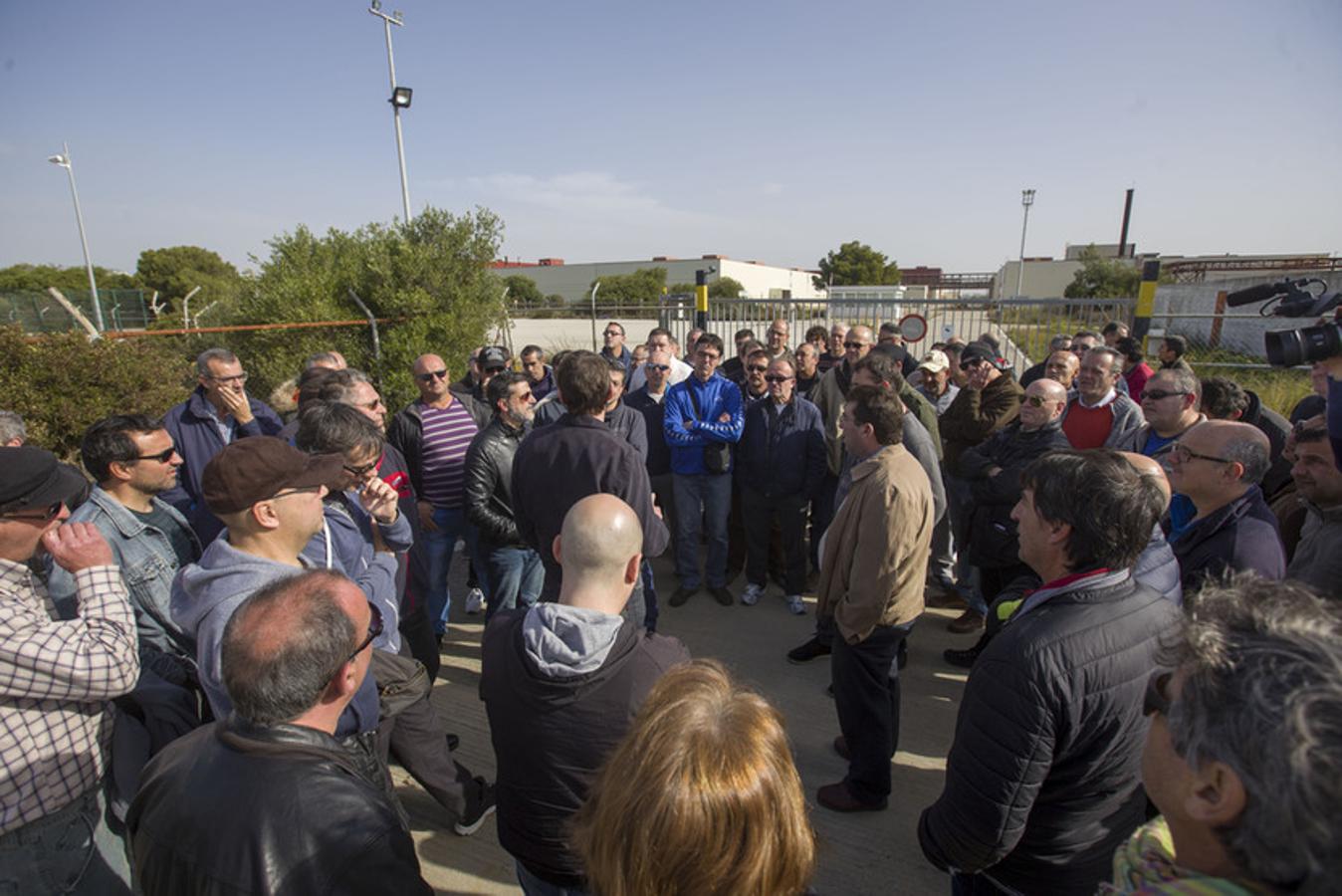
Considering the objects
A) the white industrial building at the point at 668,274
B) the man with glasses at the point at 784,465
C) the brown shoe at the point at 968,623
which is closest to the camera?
the brown shoe at the point at 968,623

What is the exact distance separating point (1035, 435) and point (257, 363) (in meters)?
9.30

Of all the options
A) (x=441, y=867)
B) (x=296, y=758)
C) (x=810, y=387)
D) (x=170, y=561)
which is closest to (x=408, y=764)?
(x=441, y=867)

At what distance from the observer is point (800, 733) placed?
11.2ft

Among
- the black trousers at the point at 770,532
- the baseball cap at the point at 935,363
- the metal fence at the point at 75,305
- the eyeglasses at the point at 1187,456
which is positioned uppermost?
the metal fence at the point at 75,305

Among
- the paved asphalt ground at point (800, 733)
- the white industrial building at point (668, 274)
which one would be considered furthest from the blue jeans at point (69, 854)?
the white industrial building at point (668, 274)

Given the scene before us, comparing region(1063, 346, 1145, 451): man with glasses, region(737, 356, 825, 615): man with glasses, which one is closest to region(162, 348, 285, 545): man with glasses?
region(737, 356, 825, 615): man with glasses

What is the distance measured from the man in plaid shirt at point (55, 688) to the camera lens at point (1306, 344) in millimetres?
4006

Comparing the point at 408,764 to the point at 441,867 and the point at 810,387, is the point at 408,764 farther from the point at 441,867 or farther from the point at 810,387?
the point at 810,387

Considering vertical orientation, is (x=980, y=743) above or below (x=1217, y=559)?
below

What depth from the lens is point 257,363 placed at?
28.3 feet

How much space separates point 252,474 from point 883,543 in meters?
2.25

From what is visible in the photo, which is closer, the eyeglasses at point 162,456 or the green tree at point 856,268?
the eyeglasses at point 162,456

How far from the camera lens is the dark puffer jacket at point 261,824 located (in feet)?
3.69

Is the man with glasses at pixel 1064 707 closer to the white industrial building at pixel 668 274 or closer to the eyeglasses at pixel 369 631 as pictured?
the eyeglasses at pixel 369 631
